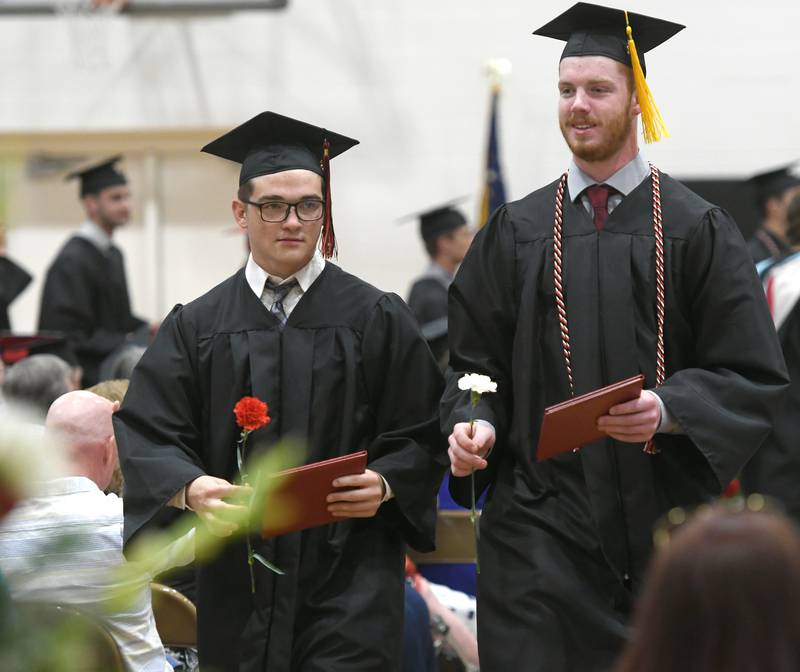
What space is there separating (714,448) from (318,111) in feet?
27.2

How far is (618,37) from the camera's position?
12.8 ft

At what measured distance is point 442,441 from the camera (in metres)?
4.11

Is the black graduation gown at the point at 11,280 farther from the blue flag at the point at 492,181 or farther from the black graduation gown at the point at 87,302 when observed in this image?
the blue flag at the point at 492,181

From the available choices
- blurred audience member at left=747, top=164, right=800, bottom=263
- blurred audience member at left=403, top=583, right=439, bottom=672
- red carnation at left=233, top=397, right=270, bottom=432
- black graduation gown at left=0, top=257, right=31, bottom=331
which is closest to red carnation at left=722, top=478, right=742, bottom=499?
blurred audience member at left=403, top=583, right=439, bottom=672

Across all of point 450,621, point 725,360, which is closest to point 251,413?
point 725,360

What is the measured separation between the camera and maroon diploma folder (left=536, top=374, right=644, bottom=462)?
3.37 meters

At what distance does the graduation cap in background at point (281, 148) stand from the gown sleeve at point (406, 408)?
33cm

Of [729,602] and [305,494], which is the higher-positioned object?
[729,602]

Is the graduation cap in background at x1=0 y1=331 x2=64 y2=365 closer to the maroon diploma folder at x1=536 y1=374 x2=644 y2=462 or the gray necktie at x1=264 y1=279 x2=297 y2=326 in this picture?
the gray necktie at x1=264 y1=279 x2=297 y2=326

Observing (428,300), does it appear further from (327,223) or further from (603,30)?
(603,30)

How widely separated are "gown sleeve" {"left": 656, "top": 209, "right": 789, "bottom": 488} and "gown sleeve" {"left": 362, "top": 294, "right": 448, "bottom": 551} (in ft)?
2.39

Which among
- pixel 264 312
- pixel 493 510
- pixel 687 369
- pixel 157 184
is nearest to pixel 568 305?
pixel 687 369

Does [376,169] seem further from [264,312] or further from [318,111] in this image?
[264,312]

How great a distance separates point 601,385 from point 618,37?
985 millimetres
